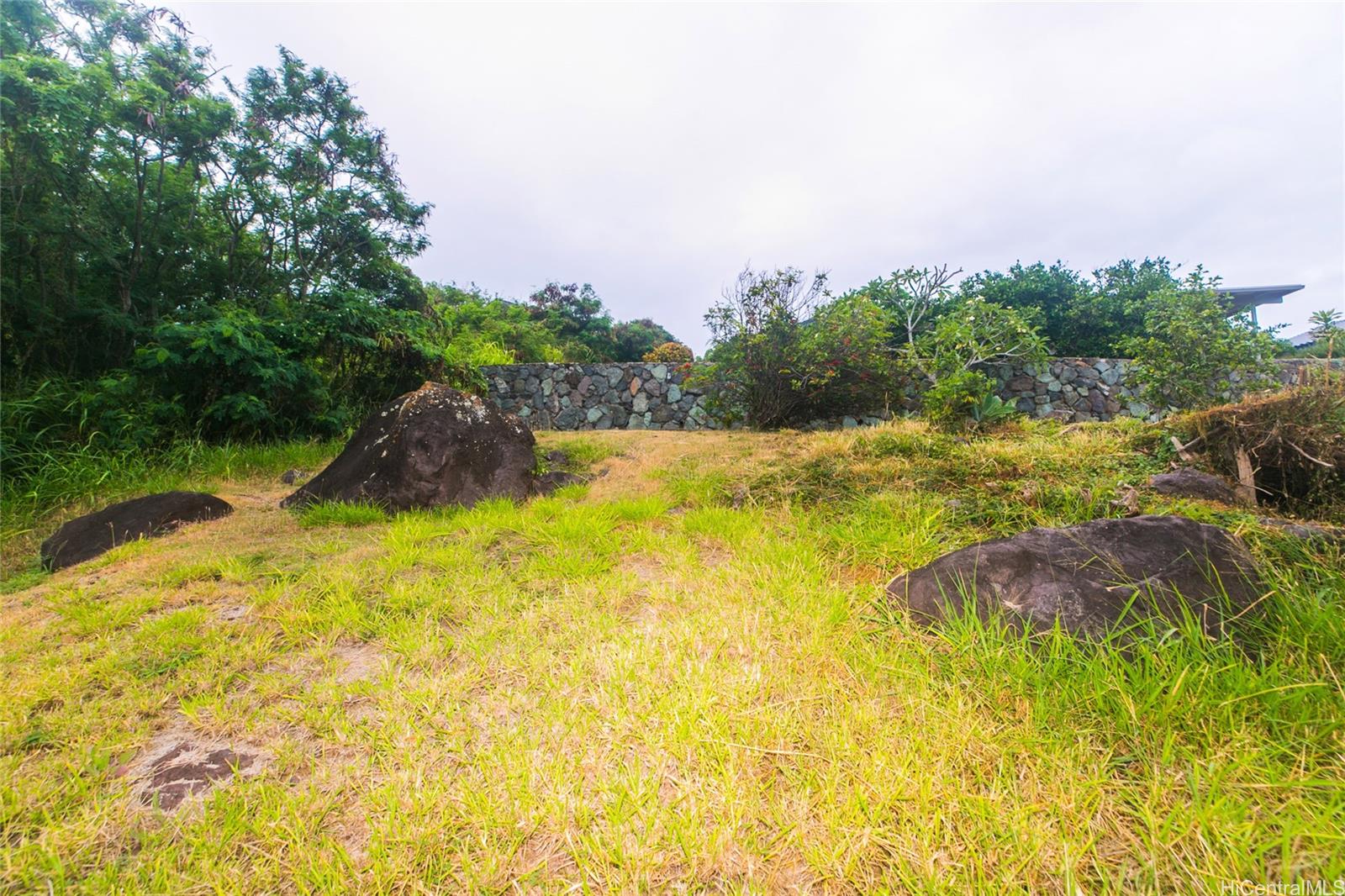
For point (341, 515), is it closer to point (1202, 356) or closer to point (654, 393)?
point (654, 393)

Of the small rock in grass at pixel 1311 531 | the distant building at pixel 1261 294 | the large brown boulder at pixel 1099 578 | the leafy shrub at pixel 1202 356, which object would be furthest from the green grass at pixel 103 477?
the distant building at pixel 1261 294

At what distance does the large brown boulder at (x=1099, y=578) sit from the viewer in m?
1.46

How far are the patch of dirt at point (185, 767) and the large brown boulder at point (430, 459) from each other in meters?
2.36

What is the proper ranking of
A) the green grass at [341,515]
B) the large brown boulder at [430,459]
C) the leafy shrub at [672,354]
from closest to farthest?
the green grass at [341,515] → the large brown boulder at [430,459] → the leafy shrub at [672,354]

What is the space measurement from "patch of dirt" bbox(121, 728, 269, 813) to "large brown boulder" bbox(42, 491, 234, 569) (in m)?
2.60

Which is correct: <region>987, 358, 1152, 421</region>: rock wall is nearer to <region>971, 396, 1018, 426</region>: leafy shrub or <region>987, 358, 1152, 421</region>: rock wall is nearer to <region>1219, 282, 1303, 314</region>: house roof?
<region>971, 396, 1018, 426</region>: leafy shrub

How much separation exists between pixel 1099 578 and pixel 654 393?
7618 millimetres

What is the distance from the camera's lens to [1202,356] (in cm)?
531

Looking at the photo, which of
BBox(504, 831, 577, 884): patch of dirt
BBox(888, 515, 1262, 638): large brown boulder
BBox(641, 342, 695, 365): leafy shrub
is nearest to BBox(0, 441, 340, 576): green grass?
BBox(504, 831, 577, 884): patch of dirt

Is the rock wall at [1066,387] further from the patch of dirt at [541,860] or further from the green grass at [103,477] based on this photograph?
the green grass at [103,477]

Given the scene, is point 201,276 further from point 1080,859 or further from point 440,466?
Answer: point 1080,859

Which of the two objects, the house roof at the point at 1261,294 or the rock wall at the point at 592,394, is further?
the house roof at the point at 1261,294

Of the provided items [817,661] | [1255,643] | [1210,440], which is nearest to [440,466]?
[817,661]

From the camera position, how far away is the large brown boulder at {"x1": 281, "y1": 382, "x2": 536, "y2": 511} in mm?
3633
